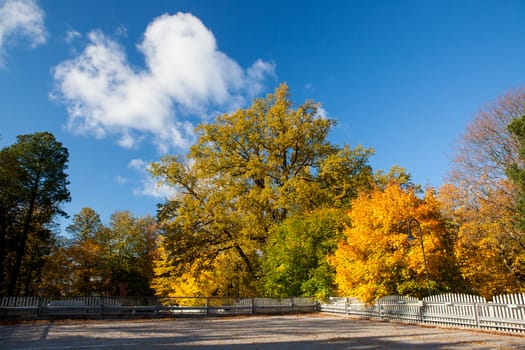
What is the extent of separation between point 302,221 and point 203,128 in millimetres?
10947

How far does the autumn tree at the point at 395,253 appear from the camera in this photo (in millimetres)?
15977

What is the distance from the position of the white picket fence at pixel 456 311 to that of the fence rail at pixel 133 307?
6160 millimetres

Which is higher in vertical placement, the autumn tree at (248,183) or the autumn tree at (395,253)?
the autumn tree at (248,183)

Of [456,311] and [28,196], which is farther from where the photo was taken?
[28,196]

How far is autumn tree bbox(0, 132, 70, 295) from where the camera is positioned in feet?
90.2

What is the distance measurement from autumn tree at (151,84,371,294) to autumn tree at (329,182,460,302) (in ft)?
27.0

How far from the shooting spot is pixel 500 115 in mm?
22953

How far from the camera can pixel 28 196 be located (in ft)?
92.5

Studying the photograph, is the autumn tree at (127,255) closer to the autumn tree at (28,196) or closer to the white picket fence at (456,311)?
the autumn tree at (28,196)

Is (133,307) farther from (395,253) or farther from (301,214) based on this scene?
(395,253)

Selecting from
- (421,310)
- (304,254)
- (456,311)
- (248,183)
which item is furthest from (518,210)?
(248,183)

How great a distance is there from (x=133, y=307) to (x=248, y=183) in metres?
11.8

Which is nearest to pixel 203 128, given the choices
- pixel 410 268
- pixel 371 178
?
pixel 371 178

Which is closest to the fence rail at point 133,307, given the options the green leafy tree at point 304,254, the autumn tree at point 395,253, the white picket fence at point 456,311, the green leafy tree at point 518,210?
the green leafy tree at point 304,254
